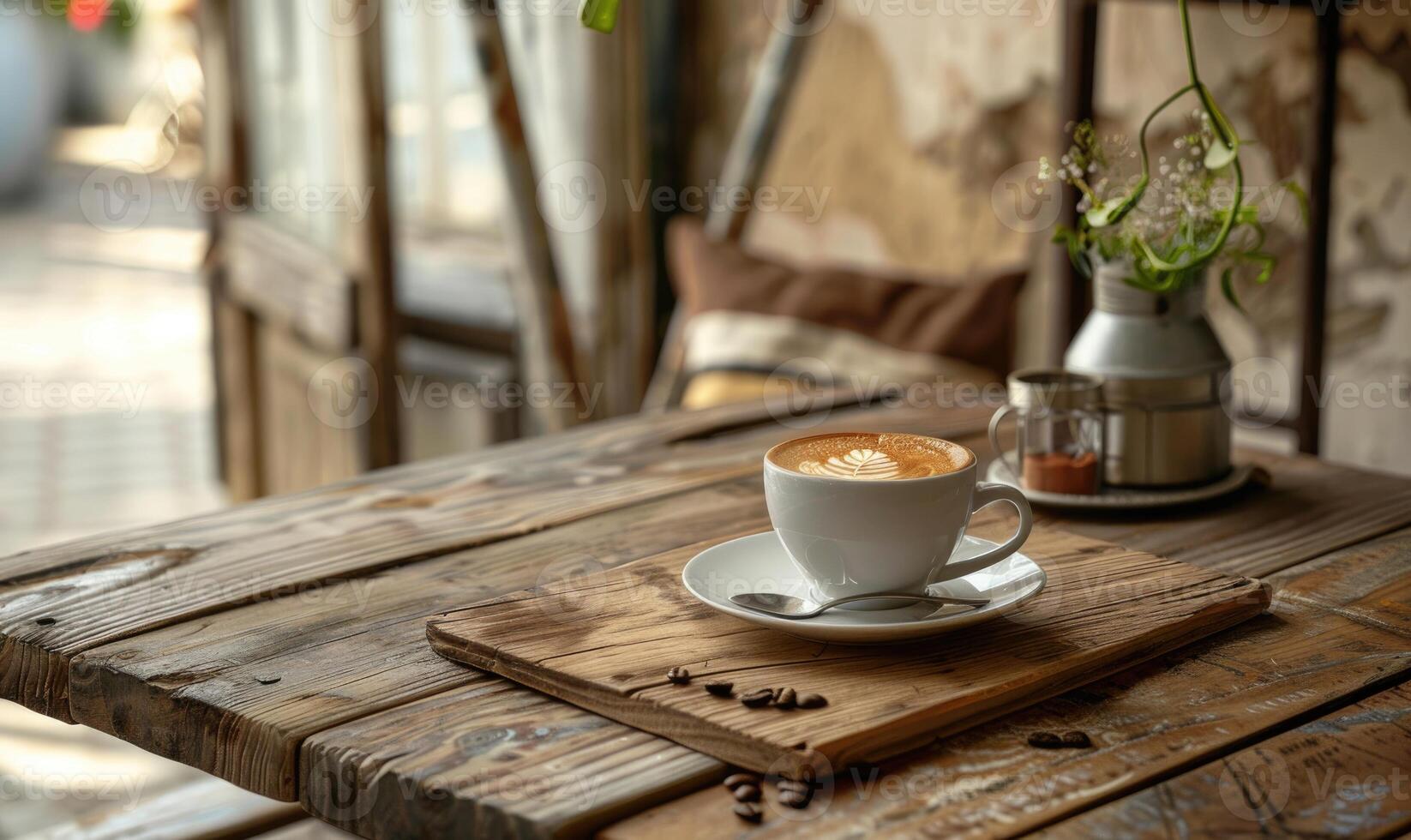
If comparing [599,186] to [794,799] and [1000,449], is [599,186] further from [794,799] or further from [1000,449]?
[794,799]

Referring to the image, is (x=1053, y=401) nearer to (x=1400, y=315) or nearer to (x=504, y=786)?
(x=504, y=786)

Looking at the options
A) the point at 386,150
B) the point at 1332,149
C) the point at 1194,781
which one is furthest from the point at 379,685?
the point at 386,150

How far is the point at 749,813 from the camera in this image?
2.02 ft

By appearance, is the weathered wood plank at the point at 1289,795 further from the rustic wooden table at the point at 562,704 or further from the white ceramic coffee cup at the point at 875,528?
the white ceramic coffee cup at the point at 875,528

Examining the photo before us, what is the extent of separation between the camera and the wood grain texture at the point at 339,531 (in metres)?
0.87

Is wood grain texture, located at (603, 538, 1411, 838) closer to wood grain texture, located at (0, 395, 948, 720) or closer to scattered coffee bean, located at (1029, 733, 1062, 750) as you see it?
scattered coffee bean, located at (1029, 733, 1062, 750)

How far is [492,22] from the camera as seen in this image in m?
2.33

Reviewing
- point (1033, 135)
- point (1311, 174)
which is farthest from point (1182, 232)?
point (1033, 135)

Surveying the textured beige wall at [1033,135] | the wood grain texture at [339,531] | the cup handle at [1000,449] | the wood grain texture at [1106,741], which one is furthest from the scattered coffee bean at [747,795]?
the textured beige wall at [1033,135]

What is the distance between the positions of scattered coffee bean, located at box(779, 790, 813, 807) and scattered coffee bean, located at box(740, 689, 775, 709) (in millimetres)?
72

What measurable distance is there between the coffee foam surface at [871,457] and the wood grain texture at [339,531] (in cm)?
31

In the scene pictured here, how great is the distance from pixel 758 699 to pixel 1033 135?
1.98 m

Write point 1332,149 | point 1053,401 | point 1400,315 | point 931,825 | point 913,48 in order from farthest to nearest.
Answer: point 913,48, point 1400,315, point 1332,149, point 1053,401, point 931,825

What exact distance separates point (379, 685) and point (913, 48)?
2146 millimetres
